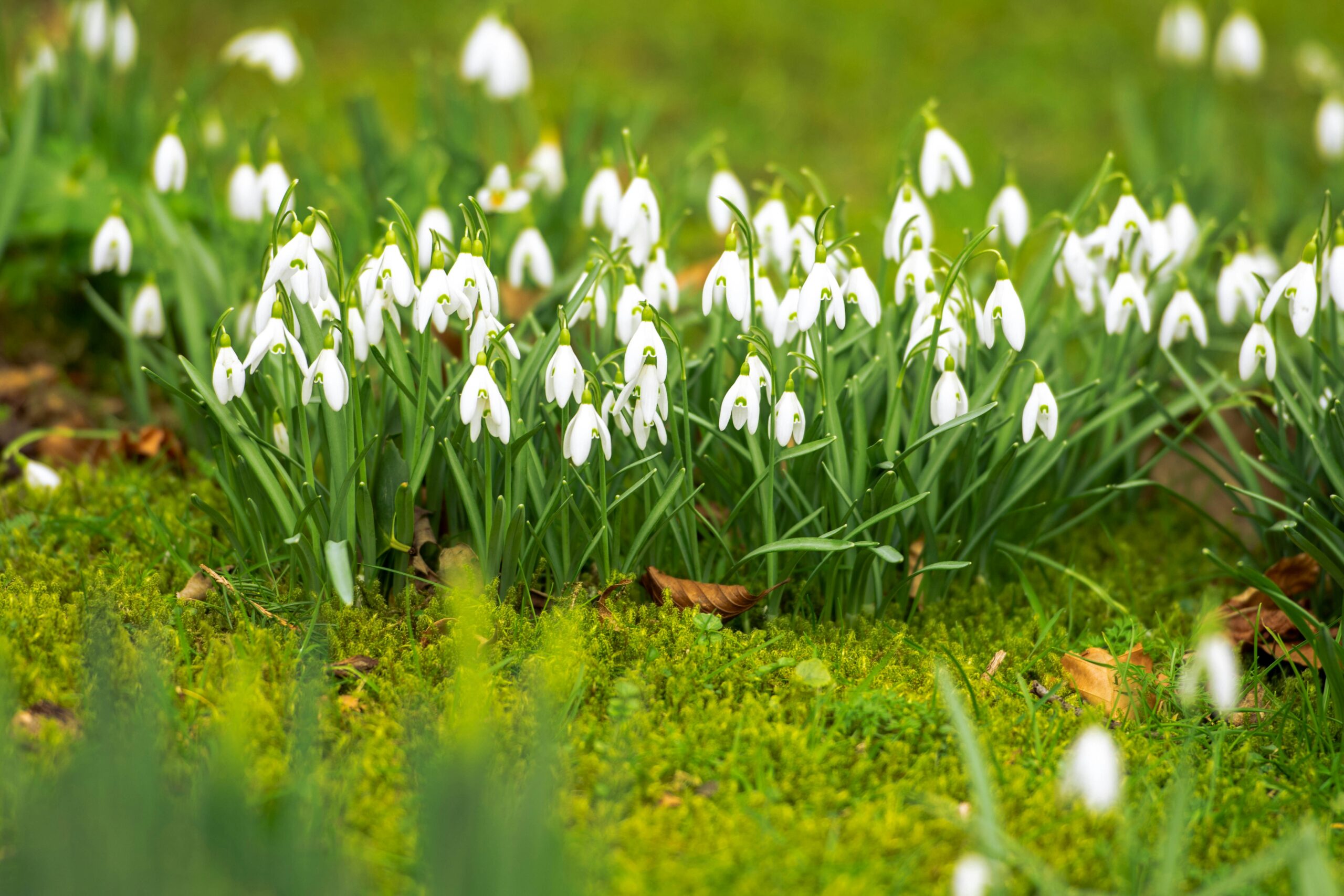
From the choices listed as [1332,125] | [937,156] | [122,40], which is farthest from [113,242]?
[1332,125]

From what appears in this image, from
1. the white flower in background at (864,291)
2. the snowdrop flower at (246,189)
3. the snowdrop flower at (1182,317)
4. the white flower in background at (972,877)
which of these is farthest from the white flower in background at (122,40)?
the white flower in background at (972,877)

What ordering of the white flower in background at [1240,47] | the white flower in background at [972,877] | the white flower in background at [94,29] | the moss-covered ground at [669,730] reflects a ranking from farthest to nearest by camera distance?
1. the white flower in background at [1240,47]
2. the white flower in background at [94,29]
3. the moss-covered ground at [669,730]
4. the white flower in background at [972,877]

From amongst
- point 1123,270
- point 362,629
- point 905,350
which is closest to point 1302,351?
point 1123,270

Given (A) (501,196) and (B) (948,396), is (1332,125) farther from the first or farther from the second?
(A) (501,196)

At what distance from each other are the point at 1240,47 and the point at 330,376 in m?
4.29

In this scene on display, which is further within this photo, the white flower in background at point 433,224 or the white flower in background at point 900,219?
the white flower in background at point 433,224

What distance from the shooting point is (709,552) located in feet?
8.15

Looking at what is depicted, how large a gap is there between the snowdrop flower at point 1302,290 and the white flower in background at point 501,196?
1.92 m

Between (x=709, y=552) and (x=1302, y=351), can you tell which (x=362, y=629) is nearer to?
(x=709, y=552)

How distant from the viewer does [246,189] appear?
2.92 metres

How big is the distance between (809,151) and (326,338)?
4141 millimetres

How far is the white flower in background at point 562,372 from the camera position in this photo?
2041mm

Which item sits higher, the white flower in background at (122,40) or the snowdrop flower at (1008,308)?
the white flower in background at (122,40)

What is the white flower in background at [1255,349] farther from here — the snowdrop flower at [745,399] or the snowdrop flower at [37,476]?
the snowdrop flower at [37,476]
